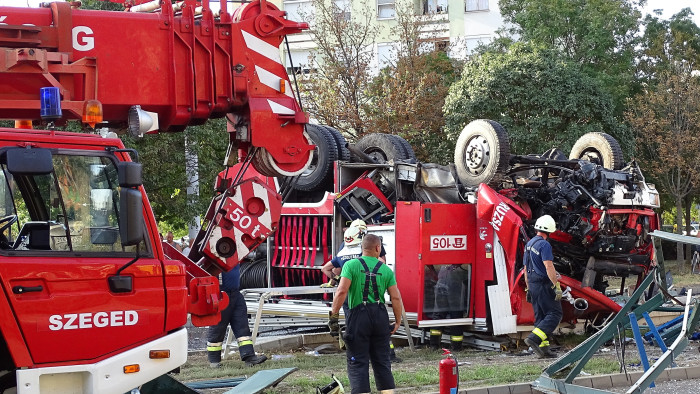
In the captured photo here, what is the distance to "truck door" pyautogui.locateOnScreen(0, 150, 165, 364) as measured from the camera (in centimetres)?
574

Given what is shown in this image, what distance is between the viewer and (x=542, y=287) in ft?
38.0

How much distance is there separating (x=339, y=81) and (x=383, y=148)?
14765 mm

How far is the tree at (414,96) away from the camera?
27.3 m

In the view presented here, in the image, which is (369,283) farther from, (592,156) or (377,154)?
(592,156)

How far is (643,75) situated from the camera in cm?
3150

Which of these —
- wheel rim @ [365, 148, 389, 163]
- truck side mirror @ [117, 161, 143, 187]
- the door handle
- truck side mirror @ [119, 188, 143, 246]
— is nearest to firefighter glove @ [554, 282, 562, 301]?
wheel rim @ [365, 148, 389, 163]

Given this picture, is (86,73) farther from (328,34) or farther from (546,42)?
(546,42)

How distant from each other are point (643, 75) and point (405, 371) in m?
24.0

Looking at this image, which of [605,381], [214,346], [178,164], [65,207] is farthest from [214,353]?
[178,164]

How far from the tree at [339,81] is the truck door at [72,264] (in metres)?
21.3

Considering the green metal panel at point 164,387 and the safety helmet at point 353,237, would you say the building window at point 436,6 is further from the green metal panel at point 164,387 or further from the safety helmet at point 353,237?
the green metal panel at point 164,387

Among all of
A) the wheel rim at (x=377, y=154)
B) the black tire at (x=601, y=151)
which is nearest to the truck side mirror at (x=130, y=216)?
the wheel rim at (x=377, y=154)

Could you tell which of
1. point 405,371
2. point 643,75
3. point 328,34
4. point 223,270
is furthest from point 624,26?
point 223,270

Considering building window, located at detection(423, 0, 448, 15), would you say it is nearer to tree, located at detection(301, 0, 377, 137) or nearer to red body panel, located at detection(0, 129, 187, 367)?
tree, located at detection(301, 0, 377, 137)
